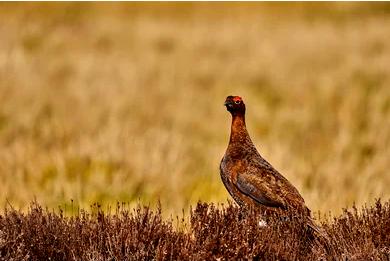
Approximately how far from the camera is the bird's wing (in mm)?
6080

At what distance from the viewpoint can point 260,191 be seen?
6.11m

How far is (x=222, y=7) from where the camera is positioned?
2892 centimetres

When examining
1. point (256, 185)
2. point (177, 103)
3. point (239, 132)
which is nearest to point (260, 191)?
point (256, 185)

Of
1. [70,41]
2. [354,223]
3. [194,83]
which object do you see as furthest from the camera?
[70,41]

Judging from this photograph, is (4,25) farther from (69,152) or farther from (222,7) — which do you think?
(222,7)

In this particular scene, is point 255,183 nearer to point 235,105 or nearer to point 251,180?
point 251,180

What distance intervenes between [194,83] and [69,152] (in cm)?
689

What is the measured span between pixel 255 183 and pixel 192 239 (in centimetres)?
58

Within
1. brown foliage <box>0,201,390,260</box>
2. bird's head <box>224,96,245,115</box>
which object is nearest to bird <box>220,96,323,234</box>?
bird's head <box>224,96,245,115</box>

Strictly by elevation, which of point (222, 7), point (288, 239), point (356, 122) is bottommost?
point (288, 239)

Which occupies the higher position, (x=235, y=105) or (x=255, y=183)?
(x=235, y=105)

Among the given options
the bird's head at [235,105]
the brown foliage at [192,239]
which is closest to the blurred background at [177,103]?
the brown foliage at [192,239]

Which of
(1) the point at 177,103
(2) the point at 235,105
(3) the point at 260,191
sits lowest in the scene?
(3) the point at 260,191

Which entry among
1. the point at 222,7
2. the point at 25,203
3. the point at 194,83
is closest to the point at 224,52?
the point at 194,83
